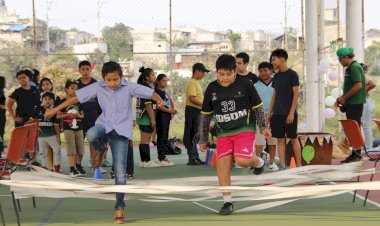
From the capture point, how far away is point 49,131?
46.1 ft

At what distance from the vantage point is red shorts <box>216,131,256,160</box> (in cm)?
942

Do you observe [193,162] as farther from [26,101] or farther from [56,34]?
[56,34]

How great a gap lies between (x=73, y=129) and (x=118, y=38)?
1186 cm

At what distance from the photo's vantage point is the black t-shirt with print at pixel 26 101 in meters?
14.7

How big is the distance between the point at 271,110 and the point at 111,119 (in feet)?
15.2

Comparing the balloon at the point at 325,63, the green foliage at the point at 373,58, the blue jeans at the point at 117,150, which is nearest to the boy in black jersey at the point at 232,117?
the blue jeans at the point at 117,150

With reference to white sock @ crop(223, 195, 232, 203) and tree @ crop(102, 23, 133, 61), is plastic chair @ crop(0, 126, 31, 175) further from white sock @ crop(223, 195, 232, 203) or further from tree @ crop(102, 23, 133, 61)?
tree @ crop(102, 23, 133, 61)

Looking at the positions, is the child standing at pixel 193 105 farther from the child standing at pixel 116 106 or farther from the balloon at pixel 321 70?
the child standing at pixel 116 106

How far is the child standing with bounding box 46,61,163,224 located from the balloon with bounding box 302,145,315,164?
21.0 feet

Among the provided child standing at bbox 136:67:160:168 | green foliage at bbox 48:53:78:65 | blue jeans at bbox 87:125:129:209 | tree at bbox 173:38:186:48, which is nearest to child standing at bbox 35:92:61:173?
child standing at bbox 136:67:160:168

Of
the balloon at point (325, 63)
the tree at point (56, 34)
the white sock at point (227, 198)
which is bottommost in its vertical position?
the white sock at point (227, 198)

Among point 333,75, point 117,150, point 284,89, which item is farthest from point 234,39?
point 117,150

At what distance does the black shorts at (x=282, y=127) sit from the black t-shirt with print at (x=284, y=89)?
3.5 inches

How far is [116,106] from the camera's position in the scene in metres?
9.23
